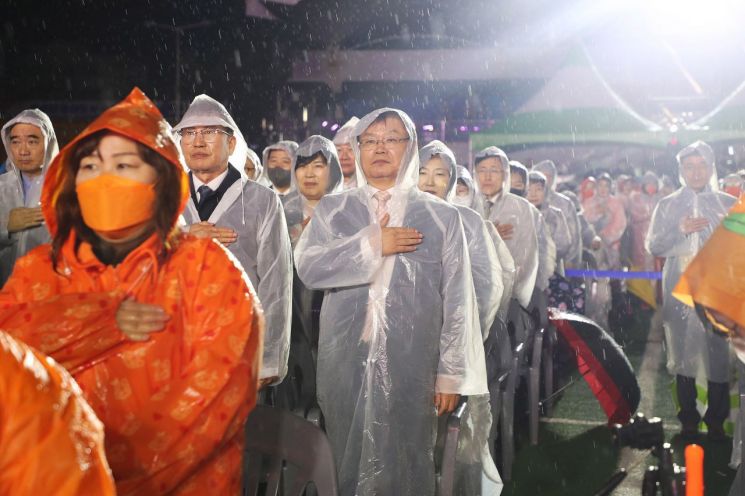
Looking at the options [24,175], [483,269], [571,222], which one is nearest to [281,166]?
[24,175]

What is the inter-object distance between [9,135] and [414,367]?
11.0 ft

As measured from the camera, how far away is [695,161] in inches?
274

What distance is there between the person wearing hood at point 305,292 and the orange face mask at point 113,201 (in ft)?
7.77

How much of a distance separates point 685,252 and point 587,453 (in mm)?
1555

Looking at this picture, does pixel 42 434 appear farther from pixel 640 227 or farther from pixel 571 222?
pixel 640 227

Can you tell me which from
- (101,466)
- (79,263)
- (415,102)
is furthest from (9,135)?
(415,102)

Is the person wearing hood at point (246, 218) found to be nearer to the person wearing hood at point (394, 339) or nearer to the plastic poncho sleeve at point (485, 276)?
the person wearing hood at point (394, 339)

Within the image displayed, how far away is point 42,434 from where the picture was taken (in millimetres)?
1044

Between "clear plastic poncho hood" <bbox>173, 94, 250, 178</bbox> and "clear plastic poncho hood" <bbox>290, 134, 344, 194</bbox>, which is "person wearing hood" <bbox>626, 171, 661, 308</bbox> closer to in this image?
"clear plastic poncho hood" <bbox>290, 134, 344, 194</bbox>

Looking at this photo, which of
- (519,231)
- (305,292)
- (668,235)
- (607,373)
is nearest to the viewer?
(305,292)

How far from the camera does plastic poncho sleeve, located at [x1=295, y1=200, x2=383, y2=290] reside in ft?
13.5

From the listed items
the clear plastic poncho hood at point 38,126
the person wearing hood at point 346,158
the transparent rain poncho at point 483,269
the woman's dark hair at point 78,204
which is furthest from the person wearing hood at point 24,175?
the woman's dark hair at point 78,204

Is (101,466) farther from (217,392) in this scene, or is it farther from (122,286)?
(122,286)

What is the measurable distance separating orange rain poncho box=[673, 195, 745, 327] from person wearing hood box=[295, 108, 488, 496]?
1.39 m
